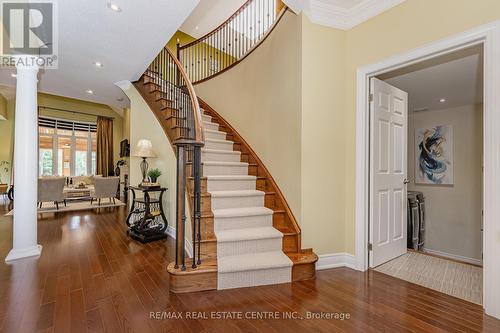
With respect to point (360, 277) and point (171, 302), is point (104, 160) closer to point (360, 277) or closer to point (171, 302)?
point (171, 302)

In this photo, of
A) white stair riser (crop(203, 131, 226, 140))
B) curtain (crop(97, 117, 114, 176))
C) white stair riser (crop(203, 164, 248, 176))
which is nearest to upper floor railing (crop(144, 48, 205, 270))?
white stair riser (crop(203, 164, 248, 176))

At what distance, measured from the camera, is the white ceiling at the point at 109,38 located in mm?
2529

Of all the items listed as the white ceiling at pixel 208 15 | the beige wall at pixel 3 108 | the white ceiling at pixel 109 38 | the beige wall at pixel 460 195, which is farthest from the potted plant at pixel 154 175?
the beige wall at pixel 3 108

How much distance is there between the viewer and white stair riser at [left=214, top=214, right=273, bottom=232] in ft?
8.50

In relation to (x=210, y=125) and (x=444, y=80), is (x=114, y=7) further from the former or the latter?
(x=444, y=80)

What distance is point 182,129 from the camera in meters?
3.49

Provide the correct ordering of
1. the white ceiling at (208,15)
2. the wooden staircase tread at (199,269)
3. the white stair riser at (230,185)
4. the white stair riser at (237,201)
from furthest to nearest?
the white ceiling at (208,15) → the white stair riser at (230,185) → the white stair riser at (237,201) → the wooden staircase tread at (199,269)

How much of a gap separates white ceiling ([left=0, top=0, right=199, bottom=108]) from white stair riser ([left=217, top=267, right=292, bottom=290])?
2.76m

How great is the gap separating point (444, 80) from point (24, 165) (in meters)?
5.55

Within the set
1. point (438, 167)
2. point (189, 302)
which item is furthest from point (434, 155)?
point (189, 302)

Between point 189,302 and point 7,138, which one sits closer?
point 189,302

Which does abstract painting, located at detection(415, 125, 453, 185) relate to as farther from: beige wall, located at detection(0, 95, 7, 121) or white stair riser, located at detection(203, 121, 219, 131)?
beige wall, located at detection(0, 95, 7, 121)

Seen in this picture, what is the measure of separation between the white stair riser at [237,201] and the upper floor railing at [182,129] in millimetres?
377

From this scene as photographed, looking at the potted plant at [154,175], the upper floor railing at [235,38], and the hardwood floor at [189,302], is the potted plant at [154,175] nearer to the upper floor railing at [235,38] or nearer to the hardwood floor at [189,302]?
the hardwood floor at [189,302]
